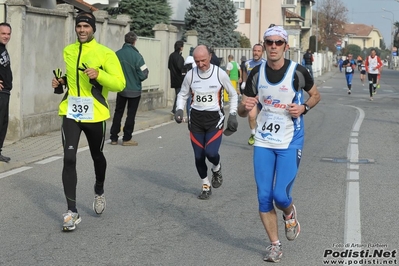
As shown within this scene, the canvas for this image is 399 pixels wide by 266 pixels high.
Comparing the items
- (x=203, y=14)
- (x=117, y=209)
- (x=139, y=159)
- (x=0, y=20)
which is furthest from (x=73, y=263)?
(x=203, y=14)

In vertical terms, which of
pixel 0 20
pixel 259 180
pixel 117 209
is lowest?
pixel 117 209

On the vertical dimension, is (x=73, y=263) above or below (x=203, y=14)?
below

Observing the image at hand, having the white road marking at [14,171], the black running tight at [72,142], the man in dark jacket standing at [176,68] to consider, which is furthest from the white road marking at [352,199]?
the man in dark jacket standing at [176,68]

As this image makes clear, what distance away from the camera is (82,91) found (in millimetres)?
8047

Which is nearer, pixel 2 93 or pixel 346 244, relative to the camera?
pixel 346 244

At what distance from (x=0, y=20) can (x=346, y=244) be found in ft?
29.8

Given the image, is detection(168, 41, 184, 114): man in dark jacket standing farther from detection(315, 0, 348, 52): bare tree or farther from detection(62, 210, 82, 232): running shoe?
detection(315, 0, 348, 52): bare tree

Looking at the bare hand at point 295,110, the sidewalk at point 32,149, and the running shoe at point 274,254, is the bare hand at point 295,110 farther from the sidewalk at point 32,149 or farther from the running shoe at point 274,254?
the sidewalk at point 32,149

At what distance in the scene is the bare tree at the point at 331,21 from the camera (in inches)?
4434

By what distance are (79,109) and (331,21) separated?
109 metres

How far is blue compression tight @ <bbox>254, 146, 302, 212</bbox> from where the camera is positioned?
22.2 feet

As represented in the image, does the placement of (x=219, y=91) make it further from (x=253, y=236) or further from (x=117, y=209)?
(x=253, y=236)

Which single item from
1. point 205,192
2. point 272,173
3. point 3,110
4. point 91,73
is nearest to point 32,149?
point 3,110

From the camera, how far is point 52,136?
15.5 metres
